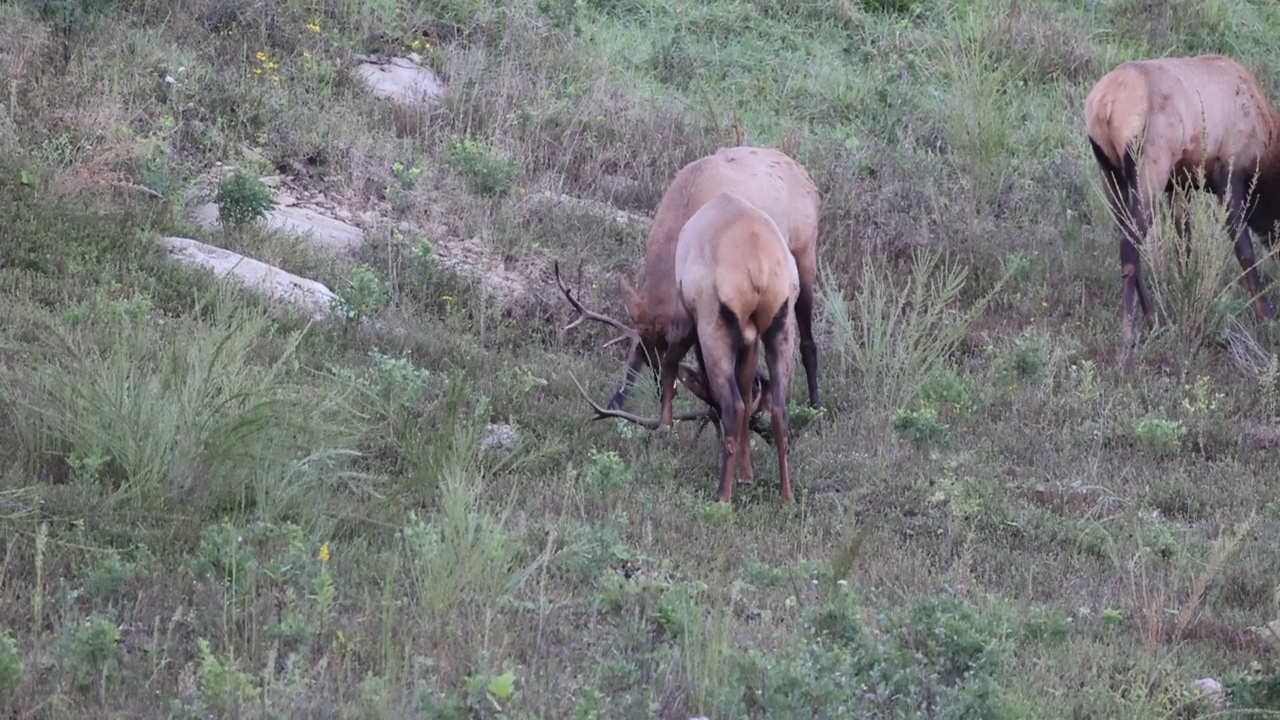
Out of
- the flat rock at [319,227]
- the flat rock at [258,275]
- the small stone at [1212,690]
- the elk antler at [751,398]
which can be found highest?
the small stone at [1212,690]

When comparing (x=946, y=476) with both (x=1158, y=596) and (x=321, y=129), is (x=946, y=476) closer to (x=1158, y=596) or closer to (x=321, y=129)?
(x=1158, y=596)

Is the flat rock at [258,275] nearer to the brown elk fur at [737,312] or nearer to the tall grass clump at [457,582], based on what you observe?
the brown elk fur at [737,312]

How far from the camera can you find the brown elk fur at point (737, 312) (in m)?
7.19

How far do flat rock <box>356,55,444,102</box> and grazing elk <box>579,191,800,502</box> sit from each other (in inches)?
234

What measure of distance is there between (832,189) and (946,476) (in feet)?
16.8

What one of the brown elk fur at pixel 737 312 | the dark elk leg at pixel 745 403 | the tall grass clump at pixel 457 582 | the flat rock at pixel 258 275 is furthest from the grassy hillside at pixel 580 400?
the brown elk fur at pixel 737 312

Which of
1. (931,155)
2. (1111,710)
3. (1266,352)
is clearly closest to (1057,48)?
(931,155)

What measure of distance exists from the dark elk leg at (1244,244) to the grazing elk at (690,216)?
342 centimetres

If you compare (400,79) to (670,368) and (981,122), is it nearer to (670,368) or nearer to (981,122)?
(981,122)

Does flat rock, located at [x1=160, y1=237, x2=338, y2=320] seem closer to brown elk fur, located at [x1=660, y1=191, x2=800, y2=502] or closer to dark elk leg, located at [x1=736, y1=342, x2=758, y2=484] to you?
brown elk fur, located at [x1=660, y1=191, x2=800, y2=502]

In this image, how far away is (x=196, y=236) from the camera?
9938 mm

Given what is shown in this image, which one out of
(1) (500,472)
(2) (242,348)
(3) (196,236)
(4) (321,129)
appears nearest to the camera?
(2) (242,348)

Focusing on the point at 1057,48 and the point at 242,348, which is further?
the point at 1057,48

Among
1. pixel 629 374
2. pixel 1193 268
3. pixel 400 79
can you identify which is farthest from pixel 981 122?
pixel 629 374
